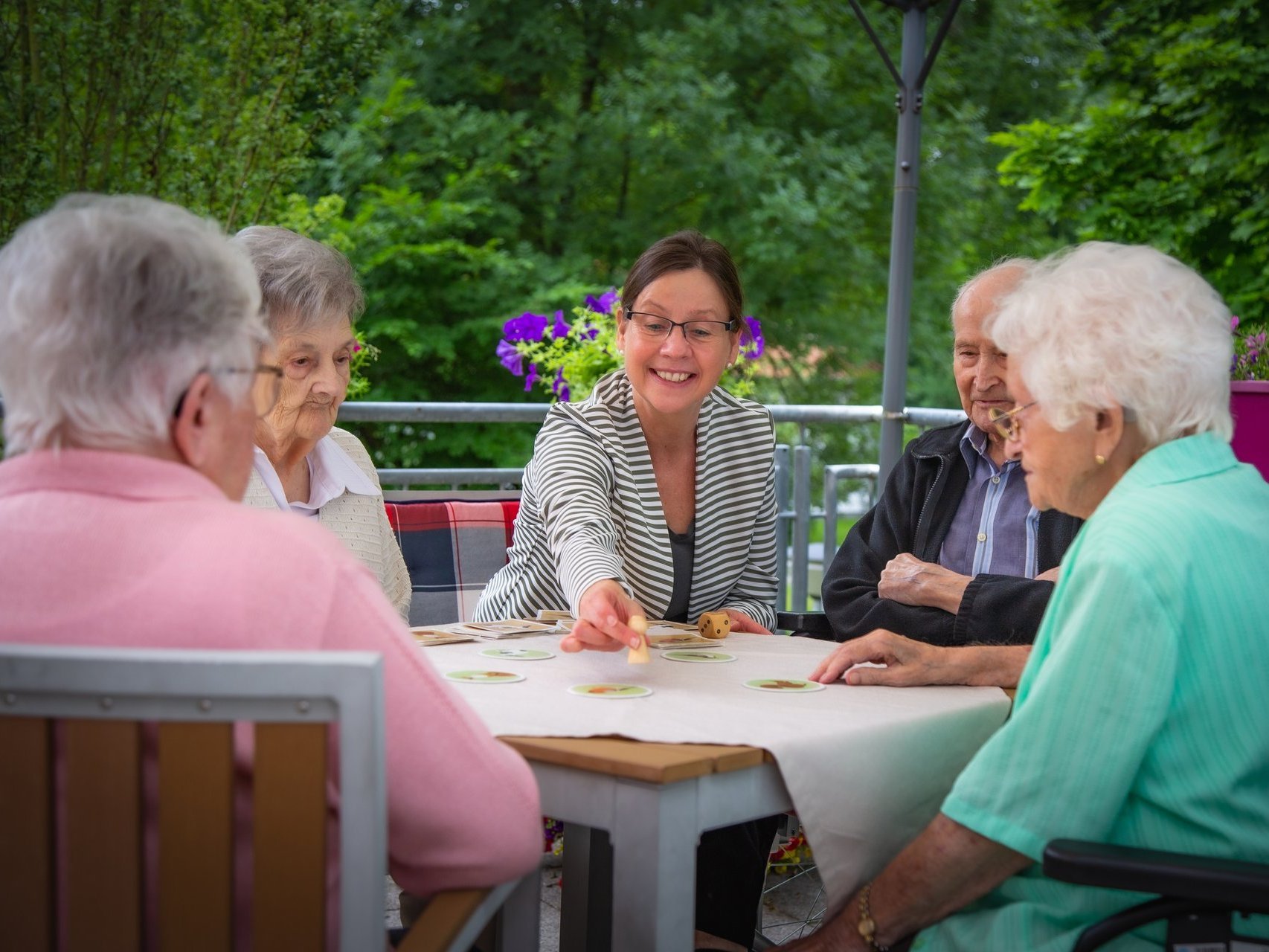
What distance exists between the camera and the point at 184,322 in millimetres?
1296

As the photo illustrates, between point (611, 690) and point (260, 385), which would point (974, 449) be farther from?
point (260, 385)

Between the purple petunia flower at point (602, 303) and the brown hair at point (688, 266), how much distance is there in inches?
54.0

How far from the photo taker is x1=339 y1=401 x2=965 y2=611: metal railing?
4.33 meters

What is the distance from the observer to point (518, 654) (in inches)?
89.5

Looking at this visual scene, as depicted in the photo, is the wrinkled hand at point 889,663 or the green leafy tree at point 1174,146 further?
the green leafy tree at point 1174,146

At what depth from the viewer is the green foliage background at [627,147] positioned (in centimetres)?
Answer: 819

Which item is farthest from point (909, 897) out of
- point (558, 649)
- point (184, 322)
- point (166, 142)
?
point (166, 142)

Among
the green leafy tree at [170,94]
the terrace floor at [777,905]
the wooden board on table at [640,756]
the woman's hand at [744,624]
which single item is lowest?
the terrace floor at [777,905]

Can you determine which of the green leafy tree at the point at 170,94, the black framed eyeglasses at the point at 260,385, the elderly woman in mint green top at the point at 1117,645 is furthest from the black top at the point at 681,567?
the green leafy tree at the point at 170,94

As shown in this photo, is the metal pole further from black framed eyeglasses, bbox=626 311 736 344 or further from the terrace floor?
black framed eyeglasses, bbox=626 311 736 344

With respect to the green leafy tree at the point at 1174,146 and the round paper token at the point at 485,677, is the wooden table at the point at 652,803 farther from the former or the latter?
the green leafy tree at the point at 1174,146

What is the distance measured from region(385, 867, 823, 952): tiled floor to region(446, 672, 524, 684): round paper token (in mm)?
1263

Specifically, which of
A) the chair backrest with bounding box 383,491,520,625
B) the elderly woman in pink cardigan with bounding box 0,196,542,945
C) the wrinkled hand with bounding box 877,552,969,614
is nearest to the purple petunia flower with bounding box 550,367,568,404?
the chair backrest with bounding box 383,491,520,625

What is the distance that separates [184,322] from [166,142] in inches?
298
